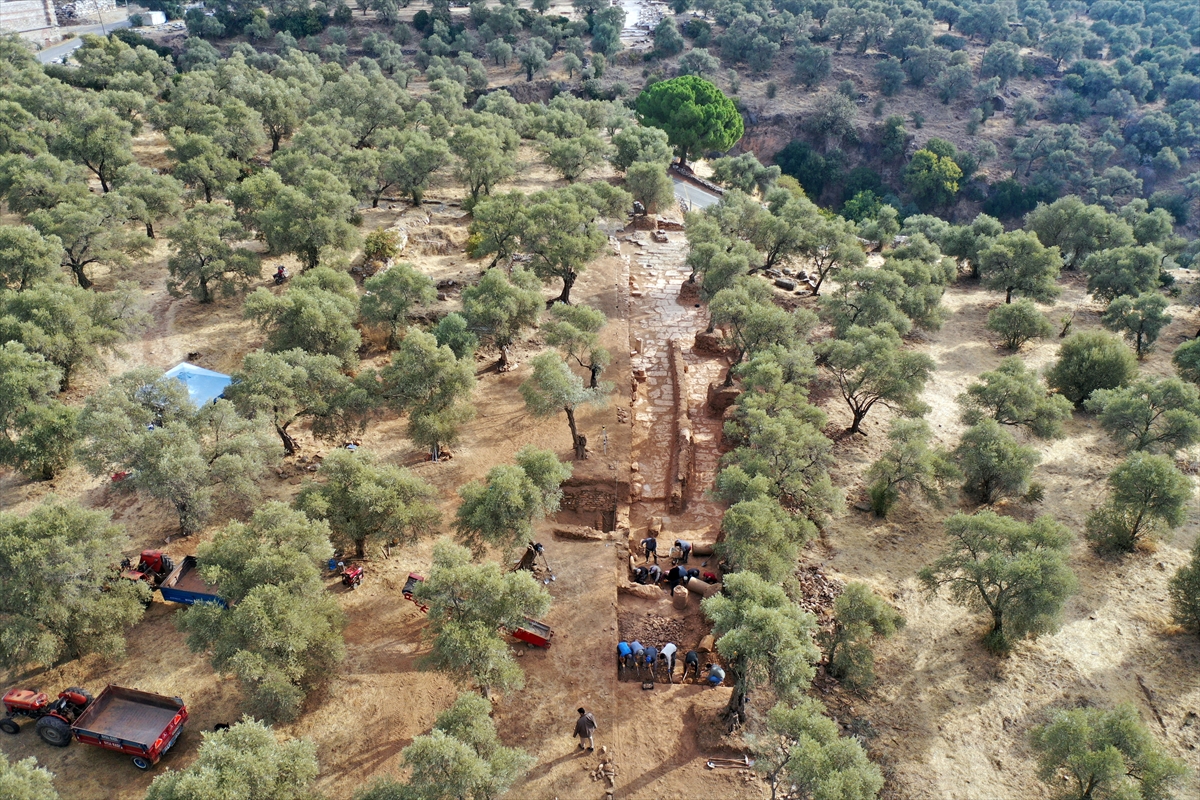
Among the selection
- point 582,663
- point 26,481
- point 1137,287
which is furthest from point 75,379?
point 1137,287

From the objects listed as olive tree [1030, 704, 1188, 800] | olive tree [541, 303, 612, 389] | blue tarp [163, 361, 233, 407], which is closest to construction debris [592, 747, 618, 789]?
olive tree [1030, 704, 1188, 800]

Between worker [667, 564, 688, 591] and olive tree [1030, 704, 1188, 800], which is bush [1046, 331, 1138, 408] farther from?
worker [667, 564, 688, 591]

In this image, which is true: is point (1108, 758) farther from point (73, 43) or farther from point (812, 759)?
point (73, 43)

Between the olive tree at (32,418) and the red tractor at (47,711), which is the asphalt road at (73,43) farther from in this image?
the red tractor at (47,711)

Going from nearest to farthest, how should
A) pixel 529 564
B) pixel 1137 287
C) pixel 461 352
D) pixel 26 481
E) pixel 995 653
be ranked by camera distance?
pixel 995 653, pixel 529 564, pixel 26 481, pixel 461 352, pixel 1137 287

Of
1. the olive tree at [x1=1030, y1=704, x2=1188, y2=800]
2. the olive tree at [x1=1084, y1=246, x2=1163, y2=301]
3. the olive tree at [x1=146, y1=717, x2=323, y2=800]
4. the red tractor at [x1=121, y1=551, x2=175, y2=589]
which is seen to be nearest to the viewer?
the olive tree at [x1=146, y1=717, x2=323, y2=800]

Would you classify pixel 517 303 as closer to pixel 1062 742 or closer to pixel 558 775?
pixel 558 775

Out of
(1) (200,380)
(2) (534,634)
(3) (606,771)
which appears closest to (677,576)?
(2) (534,634)
